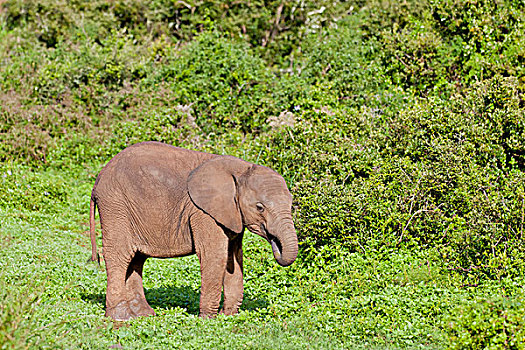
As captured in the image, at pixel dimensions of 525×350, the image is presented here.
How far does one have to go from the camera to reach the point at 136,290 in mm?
8508

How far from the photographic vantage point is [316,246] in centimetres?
1095

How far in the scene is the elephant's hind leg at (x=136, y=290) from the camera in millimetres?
8297

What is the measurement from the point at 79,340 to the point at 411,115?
742 centimetres

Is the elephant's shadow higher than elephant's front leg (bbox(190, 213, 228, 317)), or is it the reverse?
elephant's front leg (bbox(190, 213, 228, 317))

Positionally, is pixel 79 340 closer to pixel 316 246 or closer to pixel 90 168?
pixel 316 246

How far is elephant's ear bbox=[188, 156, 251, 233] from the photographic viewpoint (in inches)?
303

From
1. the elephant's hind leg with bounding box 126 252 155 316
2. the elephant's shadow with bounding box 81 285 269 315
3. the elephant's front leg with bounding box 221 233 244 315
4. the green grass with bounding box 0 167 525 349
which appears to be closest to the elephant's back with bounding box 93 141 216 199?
the elephant's hind leg with bounding box 126 252 155 316

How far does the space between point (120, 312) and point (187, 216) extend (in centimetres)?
135

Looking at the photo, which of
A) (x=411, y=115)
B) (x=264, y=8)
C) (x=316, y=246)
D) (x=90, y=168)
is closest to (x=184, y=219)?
(x=316, y=246)

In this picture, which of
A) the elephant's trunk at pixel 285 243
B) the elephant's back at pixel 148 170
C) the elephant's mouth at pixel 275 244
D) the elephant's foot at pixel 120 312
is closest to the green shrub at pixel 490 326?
the elephant's trunk at pixel 285 243

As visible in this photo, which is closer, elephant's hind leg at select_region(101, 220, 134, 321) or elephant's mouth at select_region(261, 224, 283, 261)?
elephant's mouth at select_region(261, 224, 283, 261)

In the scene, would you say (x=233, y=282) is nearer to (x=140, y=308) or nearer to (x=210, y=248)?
(x=210, y=248)

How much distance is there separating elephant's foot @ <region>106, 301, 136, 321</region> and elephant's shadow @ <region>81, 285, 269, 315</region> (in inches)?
19.8

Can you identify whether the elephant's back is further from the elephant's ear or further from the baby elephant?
the elephant's ear
